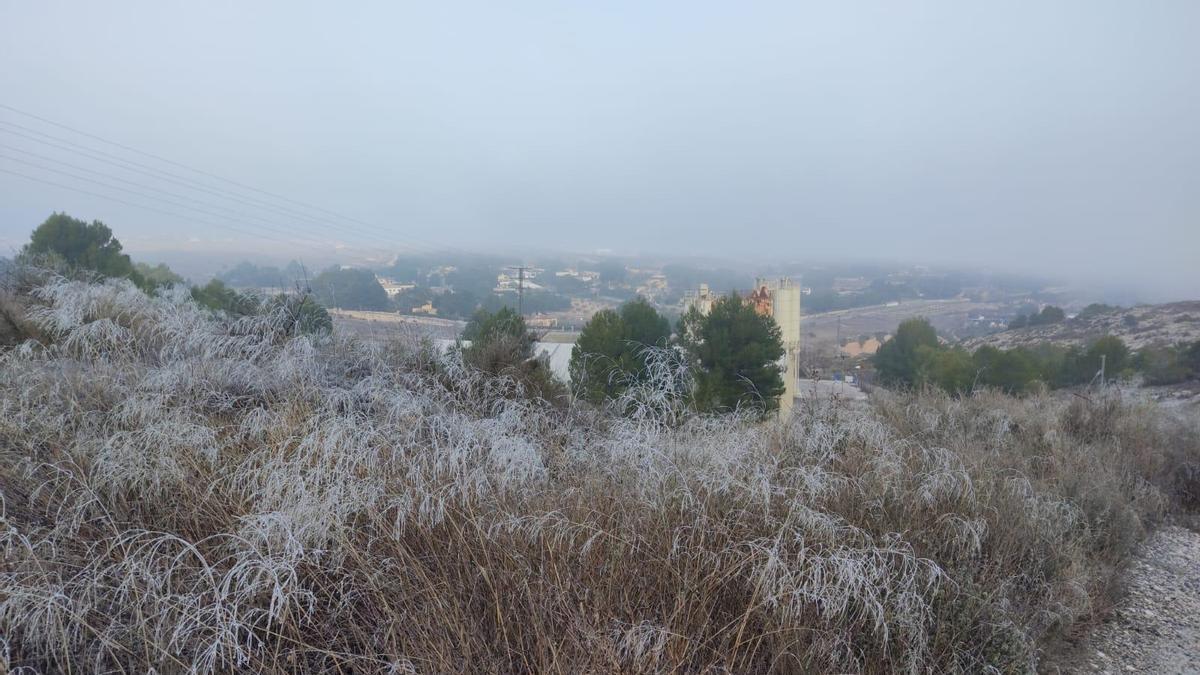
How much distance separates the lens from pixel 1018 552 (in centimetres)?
306

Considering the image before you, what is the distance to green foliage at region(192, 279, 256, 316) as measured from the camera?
6.55m

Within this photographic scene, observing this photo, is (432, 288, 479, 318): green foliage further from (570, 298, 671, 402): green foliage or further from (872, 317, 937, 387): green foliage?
(872, 317, 937, 387): green foliage

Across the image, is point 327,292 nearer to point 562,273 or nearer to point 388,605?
point 388,605

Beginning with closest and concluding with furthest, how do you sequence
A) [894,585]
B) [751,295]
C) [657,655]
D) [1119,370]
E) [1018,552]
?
1. [657,655]
2. [894,585]
3. [1018,552]
4. [1119,370]
5. [751,295]

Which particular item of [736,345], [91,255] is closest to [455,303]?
[736,345]

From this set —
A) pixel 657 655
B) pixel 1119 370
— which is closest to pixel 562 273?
pixel 1119 370

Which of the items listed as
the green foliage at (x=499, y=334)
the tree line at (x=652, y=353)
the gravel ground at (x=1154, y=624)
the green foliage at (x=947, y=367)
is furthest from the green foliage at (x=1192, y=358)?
the green foliage at (x=499, y=334)

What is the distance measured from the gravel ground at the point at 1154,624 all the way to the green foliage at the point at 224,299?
697 cm

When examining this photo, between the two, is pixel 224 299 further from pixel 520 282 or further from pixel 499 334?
pixel 520 282

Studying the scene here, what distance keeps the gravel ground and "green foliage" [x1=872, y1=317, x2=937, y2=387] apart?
9514mm

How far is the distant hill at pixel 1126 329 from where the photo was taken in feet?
55.4

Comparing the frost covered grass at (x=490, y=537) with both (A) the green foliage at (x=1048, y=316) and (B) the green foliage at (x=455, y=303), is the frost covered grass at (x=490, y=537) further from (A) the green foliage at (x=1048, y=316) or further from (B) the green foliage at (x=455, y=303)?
(A) the green foliage at (x=1048, y=316)

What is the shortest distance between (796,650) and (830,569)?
0.32 m

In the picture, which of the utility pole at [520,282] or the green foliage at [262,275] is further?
the utility pole at [520,282]
